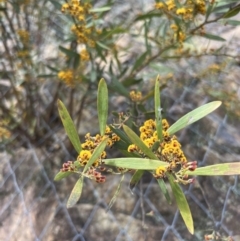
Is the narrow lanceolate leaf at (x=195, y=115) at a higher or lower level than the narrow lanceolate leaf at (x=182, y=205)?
higher

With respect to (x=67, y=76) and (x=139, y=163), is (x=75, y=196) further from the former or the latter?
(x=67, y=76)

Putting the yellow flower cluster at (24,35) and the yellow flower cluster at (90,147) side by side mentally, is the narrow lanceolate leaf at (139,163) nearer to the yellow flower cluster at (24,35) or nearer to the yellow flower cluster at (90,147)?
the yellow flower cluster at (90,147)

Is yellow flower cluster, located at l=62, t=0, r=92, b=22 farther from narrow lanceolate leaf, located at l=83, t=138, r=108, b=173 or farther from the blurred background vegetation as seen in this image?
narrow lanceolate leaf, located at l=83, t=138, r=108, b=173

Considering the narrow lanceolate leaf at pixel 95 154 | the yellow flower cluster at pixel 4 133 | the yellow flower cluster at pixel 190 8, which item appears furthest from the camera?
the yellow flower cluster at pixel 4 133

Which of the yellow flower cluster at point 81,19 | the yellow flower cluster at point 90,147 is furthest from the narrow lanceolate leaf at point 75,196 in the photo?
the yellow flower cluster at point 81,19

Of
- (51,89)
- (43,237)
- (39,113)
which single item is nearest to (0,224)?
(43,237)

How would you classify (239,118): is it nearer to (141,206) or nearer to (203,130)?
(203,130)


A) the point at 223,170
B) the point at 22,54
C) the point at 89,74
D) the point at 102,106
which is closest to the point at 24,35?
the point at 22,54
